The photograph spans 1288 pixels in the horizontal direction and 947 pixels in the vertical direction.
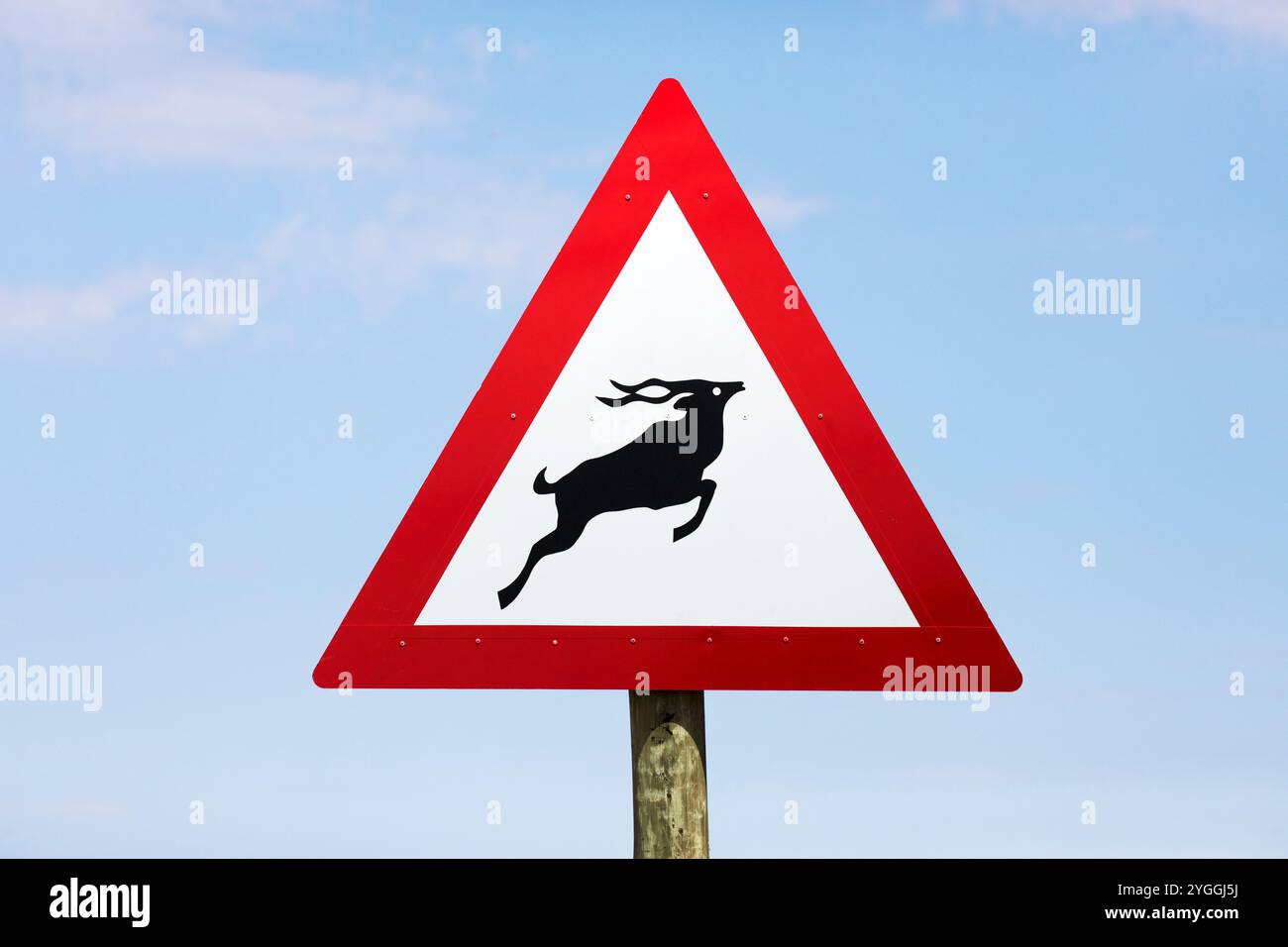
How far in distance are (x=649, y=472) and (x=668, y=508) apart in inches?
4.2

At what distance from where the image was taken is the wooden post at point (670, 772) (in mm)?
3516

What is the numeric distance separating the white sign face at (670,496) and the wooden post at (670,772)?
257 mm

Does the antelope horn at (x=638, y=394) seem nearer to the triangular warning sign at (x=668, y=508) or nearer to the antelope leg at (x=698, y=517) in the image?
the triangular warning sign at (x=668, y=508)

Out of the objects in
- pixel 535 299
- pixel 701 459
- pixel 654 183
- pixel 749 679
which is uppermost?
pixel 654 183

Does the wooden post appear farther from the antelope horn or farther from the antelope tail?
the antelope horn

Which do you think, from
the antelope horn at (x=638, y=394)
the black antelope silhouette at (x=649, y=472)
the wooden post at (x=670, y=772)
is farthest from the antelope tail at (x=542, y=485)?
the wooden post at (x=670, y=772)

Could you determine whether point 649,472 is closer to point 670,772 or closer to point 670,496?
point 670,496

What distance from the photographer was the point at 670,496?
137 inches

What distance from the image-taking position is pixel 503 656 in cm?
348

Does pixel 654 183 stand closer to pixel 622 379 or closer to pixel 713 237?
pixel 713 237

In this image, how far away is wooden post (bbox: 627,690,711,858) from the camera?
11.5ft
